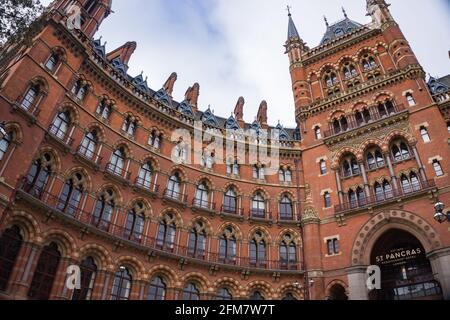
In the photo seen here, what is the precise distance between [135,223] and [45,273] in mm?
7159

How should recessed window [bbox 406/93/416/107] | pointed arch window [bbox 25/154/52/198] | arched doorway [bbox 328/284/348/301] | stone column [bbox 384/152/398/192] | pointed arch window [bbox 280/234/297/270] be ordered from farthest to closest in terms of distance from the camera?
recessed window [bbox 406/93/416/107], pointed arch window [bbox 280/234/297/270], stone column [bbox 384/152/398/192], arched doorway [bbox 328/284/348/301], pointed arch window [bbox 25/154/52/198]

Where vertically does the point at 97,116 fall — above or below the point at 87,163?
above

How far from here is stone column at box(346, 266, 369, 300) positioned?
81.7ft

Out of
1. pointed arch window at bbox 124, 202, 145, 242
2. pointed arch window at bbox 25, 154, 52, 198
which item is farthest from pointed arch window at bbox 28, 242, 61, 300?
pointed arch window at bbox 124, 202, 145, 242

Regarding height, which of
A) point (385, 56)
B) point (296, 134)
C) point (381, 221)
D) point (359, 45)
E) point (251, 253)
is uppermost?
point (359, 45)

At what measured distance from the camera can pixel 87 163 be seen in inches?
941

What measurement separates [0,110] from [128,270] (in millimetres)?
13339

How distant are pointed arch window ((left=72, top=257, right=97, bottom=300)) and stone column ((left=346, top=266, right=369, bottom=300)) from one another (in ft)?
→ 61.6

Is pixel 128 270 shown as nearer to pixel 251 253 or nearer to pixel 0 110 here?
pixel 251 253

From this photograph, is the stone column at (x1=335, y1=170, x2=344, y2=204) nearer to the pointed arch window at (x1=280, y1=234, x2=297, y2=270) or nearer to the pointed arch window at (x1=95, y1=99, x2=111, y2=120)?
the pointed arch window at (x1=280, y1=234, x2=297, y2=270)

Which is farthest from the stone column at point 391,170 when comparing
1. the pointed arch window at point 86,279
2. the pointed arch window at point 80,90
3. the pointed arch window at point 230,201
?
the pointed arch window at point 80,90

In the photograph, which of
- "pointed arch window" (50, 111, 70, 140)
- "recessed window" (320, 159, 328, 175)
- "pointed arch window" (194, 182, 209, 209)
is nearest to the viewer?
"pointed arch window" (50, 111, 70, 140)

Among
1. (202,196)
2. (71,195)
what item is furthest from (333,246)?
(71,195)
